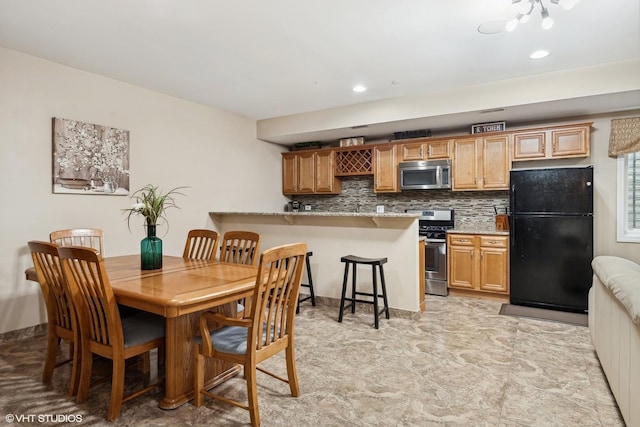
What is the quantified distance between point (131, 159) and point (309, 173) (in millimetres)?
2862

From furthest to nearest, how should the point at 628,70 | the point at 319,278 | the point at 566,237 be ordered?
the point at 319,278, the point at 566,237, the point at 628,70

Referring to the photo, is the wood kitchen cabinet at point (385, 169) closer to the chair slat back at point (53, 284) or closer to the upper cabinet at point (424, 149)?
the upper cabinet at point (424, 149)

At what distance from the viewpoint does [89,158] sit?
364 cm

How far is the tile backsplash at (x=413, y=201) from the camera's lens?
5035mm

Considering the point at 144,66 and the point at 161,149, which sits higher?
the point at 144,66

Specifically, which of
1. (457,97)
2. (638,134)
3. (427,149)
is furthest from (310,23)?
(638,134)

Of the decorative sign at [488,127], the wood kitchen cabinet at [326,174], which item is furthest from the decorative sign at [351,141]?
the decorative sign at [488,127]

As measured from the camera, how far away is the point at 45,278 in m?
2.29

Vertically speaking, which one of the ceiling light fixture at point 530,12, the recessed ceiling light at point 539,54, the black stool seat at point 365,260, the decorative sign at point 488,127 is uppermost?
the recessed ceiling light at point 539,54

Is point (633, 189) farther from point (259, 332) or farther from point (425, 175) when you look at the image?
point (259, 332)

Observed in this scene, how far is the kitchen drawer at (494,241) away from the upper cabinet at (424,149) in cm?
125

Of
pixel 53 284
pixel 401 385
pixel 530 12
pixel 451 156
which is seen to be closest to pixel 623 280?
pixel 401 385

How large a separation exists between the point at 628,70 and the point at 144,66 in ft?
15.3

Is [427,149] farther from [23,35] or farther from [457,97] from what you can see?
[23,35]
